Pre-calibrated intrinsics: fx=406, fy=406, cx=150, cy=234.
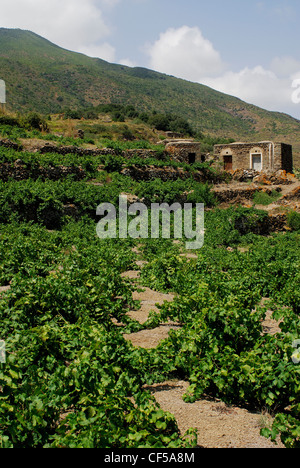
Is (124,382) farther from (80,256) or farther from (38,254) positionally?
(38,254)

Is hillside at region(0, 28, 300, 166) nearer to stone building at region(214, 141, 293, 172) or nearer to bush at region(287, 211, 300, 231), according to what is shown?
stone building at region(214, 141, 293, 172)

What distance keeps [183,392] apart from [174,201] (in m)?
12.9

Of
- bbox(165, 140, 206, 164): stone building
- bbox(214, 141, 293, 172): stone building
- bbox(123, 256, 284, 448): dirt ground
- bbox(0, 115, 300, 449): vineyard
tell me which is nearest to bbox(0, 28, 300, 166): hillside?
bbox(214, 141, 293, 172): stone building

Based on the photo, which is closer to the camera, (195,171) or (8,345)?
(8,345)

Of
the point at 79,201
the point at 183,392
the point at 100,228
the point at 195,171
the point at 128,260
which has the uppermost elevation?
the point at 195,171

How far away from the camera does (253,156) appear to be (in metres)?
23.8

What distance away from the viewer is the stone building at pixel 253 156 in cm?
2345

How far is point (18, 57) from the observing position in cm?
7062

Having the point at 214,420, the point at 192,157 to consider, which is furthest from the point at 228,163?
the point at 214,420

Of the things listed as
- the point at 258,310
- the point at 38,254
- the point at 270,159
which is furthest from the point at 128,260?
the point at 270,159

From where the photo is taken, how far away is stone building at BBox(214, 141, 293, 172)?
76.9 ft
